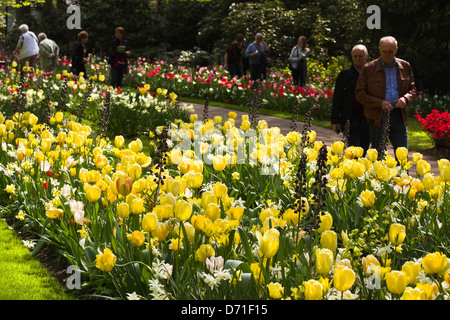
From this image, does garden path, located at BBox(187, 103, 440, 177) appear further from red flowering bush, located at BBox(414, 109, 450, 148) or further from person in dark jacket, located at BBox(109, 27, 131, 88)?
person in dark jacket, located at BBox(109, 27, 131, 88)

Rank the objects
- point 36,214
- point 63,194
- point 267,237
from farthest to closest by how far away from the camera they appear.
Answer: point 36,214 < point 63,194 < point 267,237

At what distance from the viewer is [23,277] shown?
398 centimetres

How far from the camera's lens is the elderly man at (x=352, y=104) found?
6797mm

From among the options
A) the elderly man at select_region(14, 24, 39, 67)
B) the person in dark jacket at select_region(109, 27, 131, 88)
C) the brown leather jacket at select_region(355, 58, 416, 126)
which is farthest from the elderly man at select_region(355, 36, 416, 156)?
the elderly man at select_region(14, 24, 39, 67)

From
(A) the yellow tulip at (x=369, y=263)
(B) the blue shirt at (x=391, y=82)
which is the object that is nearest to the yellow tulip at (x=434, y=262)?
(A) the yellow tulip at (x=369, y=263)

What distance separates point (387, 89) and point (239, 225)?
326 cm

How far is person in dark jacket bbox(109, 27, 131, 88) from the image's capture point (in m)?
13.4

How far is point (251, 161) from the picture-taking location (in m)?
5.25

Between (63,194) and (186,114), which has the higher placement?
(63,194)

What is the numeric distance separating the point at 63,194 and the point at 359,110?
3808 millimetres

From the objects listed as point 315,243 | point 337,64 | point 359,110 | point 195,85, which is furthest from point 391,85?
point 337,64
